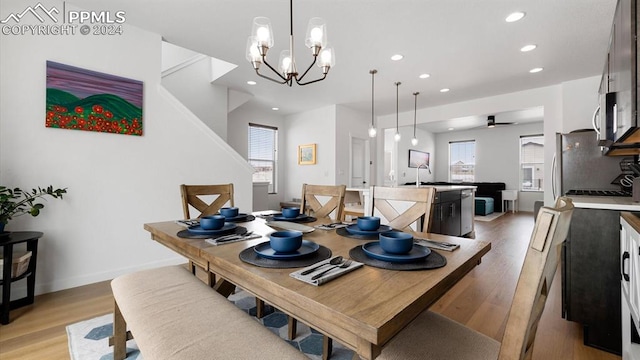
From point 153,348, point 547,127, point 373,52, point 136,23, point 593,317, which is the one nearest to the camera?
point 153,348

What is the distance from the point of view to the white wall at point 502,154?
8.02 meters

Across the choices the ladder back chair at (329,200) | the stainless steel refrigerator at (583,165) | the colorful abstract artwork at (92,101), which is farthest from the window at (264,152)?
the stainless steel refrigerator at (583,165)

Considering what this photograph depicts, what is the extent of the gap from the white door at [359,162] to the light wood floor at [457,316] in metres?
3.55

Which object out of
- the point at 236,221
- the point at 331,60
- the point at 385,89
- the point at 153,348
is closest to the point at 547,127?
the point at 385,89

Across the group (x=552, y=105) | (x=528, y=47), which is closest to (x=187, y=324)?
(x=528, y=47)

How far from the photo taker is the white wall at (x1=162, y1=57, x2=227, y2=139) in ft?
14.6

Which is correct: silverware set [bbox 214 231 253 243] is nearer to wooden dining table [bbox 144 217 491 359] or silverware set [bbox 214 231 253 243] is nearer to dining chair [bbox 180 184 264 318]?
wooden dining table [bbox 144 217 491 359]

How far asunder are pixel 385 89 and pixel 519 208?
639 centimetres

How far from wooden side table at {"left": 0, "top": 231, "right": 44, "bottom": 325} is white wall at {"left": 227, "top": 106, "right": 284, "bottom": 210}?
368 cm

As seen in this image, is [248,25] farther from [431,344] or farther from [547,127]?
[547,127]

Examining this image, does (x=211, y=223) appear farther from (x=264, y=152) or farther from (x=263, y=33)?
(x=264, y=152)

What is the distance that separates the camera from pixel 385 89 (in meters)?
4.74

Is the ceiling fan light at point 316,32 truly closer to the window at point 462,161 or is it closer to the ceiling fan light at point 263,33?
the ceiling fan light at point 263,33

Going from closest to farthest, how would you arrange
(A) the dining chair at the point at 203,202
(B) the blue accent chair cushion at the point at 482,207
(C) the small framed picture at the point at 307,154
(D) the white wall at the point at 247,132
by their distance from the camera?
1. (A) the dining chair at the point at 203,202
2. (D) the white wall at the point at 247,132
3. (C) the small framed picture at the point at 307,154
4. (B) the blue accent chair cushion at the point at 482,207
